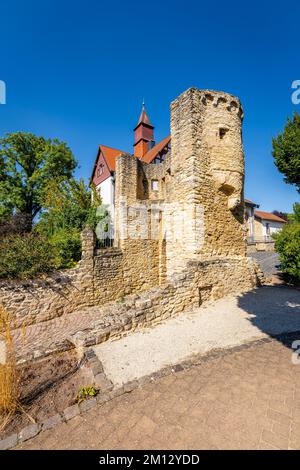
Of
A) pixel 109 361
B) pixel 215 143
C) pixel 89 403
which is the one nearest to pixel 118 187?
pixel 215 143

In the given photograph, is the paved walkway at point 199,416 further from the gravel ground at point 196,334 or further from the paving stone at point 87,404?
the gravel ground at point 196,334

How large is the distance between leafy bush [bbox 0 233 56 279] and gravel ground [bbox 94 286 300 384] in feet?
14.1

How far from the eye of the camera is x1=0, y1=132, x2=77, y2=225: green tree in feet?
50.1

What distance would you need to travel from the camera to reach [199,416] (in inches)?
91.4

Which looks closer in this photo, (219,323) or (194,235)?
(219,323)

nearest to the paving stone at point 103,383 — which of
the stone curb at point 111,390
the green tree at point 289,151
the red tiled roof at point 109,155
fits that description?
the stone curb at point 111,390

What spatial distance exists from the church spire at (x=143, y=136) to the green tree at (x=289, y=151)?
15.8 m

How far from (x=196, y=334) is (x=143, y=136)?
2485 centimetres

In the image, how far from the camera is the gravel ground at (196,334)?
358 centimetres

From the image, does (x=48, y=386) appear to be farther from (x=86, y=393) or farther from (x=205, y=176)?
(x=205, y=176)

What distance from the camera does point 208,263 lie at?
266 inches

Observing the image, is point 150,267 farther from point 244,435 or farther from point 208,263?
point 244,435

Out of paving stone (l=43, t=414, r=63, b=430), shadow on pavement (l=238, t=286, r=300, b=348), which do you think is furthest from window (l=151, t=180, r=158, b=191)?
paving stone (l=43, t=414, r=63, b=430)

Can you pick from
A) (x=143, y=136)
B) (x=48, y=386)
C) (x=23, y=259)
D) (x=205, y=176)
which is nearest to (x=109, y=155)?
(x=143, y=136)
